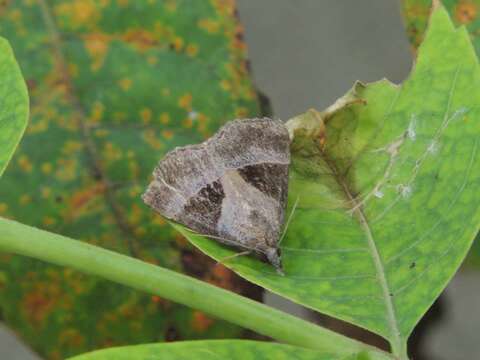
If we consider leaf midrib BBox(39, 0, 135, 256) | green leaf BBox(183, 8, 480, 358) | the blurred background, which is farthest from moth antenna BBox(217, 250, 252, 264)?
the blurred background

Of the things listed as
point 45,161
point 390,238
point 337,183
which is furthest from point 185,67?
point 390,238

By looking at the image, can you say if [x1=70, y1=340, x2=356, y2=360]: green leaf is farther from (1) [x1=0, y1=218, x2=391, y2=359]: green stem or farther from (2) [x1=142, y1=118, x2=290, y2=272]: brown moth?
(2) [x1=142, y1=118, x2=290, y2=272]: brown moth

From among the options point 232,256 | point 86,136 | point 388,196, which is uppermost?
point 388,196

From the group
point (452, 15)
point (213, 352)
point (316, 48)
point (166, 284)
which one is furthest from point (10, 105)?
point (316, 48)

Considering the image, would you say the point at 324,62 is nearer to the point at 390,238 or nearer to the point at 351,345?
the point at 390,238

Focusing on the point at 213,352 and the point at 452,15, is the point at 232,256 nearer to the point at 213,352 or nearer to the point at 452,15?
the point at 213,352
